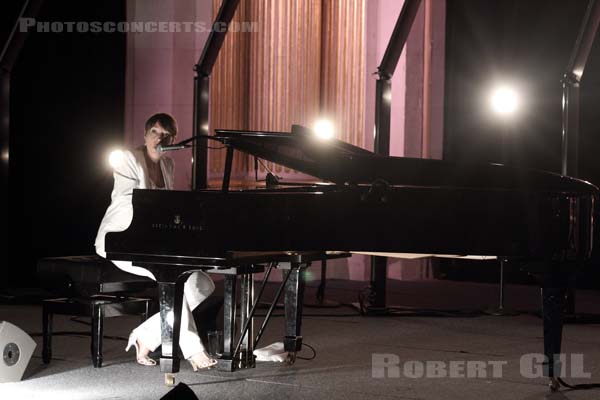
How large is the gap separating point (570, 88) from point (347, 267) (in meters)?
3.62

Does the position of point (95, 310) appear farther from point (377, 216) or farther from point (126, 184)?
point (377, 216)

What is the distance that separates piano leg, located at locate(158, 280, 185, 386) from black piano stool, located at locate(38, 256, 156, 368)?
2.01ft

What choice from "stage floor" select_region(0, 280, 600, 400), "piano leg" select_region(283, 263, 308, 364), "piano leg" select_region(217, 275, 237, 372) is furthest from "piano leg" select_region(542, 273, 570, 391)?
"piano leg" select_region(217, 275, 237, 372)

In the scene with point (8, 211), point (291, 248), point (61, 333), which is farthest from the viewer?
point (8, 211)

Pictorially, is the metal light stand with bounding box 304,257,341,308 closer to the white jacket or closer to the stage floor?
the stage floor

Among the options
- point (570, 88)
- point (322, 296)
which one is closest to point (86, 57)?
point (322, 296)

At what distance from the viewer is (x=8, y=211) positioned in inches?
301

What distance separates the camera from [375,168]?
3869 mm

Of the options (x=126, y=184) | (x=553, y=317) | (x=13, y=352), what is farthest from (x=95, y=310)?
(x=553, y=317)

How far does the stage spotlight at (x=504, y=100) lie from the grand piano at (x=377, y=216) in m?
4.56

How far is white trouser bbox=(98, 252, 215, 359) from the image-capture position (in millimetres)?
4418

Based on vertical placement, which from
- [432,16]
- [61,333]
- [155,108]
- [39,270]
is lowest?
[61,333]

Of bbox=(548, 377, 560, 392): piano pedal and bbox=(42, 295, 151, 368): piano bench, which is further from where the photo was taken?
bbox=(42, 295, 151, 368): piano bench

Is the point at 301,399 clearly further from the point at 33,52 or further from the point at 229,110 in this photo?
the point at 229,110
